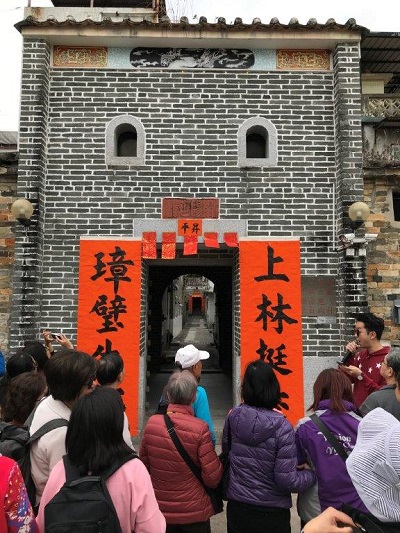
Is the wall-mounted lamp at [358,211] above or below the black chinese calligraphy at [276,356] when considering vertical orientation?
above

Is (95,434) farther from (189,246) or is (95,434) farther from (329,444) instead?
(189,246)

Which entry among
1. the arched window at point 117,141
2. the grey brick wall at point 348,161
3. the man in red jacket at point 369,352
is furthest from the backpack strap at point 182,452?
the arched window at point 117,141

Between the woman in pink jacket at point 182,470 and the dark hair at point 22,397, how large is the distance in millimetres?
779

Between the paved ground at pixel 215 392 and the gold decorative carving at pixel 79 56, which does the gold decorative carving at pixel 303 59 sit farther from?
the paved ground at pixel 215 392

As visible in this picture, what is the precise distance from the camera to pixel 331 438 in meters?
2.62

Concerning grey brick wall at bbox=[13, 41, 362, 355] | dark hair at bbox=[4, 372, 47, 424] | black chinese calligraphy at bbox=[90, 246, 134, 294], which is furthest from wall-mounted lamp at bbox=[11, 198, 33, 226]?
dark hair at bbox=[4, 372, 47, 424]

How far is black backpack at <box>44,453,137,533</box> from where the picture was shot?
1.69 metres

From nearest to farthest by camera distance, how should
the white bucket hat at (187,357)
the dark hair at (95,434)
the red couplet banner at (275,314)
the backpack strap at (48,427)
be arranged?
1. the dark hair at (95,434)
2. the backpack strap at (48,427)
3. the white bucket hat at (187,357)
4. the red couplet banner at (275,314)

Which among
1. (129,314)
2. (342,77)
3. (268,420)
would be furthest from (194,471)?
(342,77)

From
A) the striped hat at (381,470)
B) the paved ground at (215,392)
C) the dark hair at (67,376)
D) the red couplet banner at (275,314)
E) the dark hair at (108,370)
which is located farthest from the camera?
the red couplet banner at (275,314)

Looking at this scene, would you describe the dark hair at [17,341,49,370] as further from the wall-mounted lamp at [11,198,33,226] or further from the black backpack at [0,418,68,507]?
the wall-mounted lamp at [11,198,33,226]

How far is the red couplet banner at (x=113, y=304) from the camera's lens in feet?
21.0

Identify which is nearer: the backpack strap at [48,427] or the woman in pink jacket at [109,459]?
the woman in pink jacket at [109,459]

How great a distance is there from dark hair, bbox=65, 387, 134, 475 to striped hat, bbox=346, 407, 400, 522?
1001 mm
